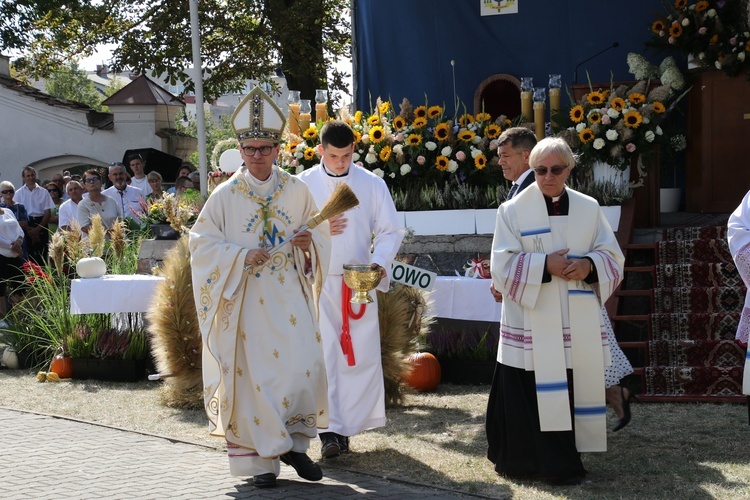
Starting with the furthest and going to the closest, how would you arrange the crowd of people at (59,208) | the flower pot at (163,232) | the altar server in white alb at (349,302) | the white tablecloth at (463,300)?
the crowd of people at (59,208), the flower pot at (163,232), the white tablecloth at (463,300), the altar server in white alb at (349,302)

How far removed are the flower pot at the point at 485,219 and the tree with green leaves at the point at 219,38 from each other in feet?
35.8

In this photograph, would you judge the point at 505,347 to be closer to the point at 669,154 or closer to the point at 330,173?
the point at 330,173

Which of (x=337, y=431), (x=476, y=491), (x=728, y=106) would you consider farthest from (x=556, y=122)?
(x=476, y=491)

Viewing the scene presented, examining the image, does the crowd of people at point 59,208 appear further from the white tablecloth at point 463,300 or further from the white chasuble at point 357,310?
the white chasuble at point 357,310

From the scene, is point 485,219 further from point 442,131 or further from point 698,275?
point 698,275

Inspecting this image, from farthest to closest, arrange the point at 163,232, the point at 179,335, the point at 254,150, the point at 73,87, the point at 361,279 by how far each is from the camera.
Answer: the point at 73,87 → the point at 163,232 → the point at 179,335 → the point at 361,279 → the point at 254,150

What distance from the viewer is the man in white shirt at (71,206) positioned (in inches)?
572

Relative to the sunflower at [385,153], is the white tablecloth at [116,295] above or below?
below

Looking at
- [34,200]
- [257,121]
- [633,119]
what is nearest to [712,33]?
[633,119]

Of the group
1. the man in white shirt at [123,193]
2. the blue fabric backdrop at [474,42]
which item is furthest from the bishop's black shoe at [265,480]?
the man in white shirt at [123,193]

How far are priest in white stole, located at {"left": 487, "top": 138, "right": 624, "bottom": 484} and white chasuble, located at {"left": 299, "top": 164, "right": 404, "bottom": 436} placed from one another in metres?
1.24

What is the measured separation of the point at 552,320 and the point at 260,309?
169cm

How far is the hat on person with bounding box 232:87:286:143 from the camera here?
22.7 feet

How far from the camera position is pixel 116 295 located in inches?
425
